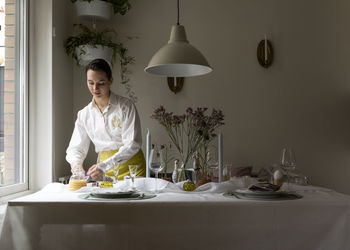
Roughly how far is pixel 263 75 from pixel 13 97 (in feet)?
7.38

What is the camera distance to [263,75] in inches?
155

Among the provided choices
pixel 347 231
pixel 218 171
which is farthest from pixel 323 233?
pixel 218 171

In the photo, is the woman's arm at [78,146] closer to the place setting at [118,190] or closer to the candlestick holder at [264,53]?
the place setting at [118,190]

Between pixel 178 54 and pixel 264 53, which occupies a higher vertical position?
pixel 264 53

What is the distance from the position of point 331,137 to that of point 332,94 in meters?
0.41

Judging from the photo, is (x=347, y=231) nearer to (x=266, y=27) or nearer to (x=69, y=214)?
(x=69, y=214)

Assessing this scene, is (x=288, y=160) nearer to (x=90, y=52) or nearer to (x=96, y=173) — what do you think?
(x=96, y=173)

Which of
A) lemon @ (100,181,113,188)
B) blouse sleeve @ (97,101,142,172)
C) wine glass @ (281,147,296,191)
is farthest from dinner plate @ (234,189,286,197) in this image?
blouse sleeve @ (97,101,142,172)

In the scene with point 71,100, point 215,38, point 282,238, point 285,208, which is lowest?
point 282,238

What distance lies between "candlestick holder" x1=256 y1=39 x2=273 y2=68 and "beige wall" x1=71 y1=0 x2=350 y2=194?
5 cm

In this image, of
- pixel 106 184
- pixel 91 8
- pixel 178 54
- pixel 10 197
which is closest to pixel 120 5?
pixel 91 8

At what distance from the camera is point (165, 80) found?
396 centimetres

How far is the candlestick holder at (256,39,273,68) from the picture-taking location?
12.7 ft

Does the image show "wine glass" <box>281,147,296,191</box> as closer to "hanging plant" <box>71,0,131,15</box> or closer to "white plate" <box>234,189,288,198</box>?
"white plate" <box>234,189,288,198</box>
